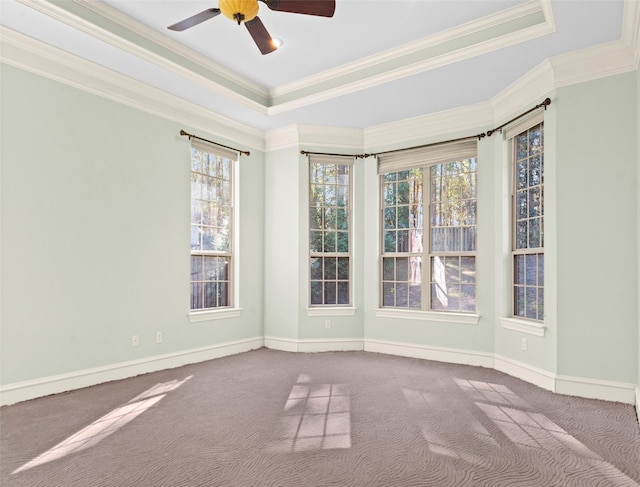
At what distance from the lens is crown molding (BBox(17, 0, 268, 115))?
3.35m

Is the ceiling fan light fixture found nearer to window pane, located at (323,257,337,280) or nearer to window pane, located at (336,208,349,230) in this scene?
window pane, located at (336,208,349,230)

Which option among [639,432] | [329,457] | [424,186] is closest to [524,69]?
[424,186]

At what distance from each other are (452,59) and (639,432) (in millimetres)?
3333

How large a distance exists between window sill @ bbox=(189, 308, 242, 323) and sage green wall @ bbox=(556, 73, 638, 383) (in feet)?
12.2

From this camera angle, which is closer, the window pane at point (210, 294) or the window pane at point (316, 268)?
the window pane at point (210, 294)

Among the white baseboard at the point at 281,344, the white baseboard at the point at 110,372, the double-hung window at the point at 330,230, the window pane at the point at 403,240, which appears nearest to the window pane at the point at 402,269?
the window pane at the point at 403,240

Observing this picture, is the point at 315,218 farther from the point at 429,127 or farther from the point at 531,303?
the point at 531,303

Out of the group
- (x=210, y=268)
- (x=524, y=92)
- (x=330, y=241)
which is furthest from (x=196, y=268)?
(x=524, y=92)

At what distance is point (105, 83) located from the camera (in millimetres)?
4215

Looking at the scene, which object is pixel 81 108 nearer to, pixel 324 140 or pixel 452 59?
pixel 324 140

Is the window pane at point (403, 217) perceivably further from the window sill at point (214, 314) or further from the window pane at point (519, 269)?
the window sill at point (214, 314)

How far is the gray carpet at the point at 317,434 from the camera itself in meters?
2.41

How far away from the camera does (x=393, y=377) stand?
14.6 feet

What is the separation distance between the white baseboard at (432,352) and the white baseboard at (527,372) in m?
0.17
